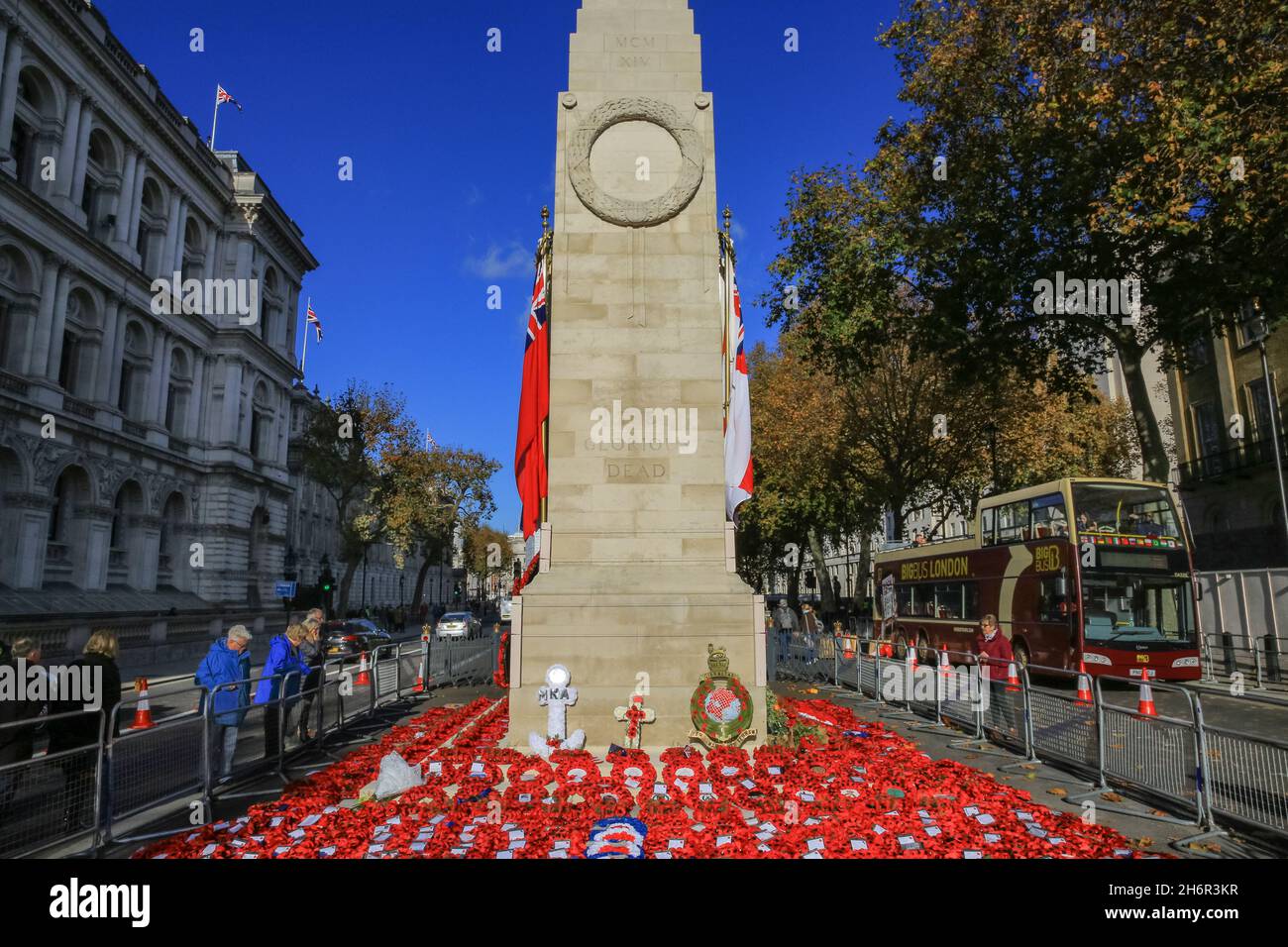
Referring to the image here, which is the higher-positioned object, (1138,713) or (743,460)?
(743,460)

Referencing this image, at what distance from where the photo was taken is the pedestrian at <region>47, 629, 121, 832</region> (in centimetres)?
711

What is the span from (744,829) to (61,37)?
41.5 m

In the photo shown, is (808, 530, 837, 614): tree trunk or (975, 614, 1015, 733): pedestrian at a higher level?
(808, 530, 837, 614): tree trunk

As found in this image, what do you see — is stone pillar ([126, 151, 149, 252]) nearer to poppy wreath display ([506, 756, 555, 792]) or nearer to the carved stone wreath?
the carved stone wreath

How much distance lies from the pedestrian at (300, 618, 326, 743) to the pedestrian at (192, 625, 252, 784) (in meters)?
2.08

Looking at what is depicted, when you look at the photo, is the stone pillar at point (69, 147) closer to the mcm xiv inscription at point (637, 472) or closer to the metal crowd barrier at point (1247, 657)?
the mcm xiv inscription at point (637, 472)

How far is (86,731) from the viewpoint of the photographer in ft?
26.1

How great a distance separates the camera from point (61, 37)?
32.4 meters

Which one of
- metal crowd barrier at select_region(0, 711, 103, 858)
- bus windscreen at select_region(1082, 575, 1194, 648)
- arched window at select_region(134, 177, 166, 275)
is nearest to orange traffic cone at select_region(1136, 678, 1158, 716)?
bus windscreen at select_region(1082, 575, 1194, 648)
